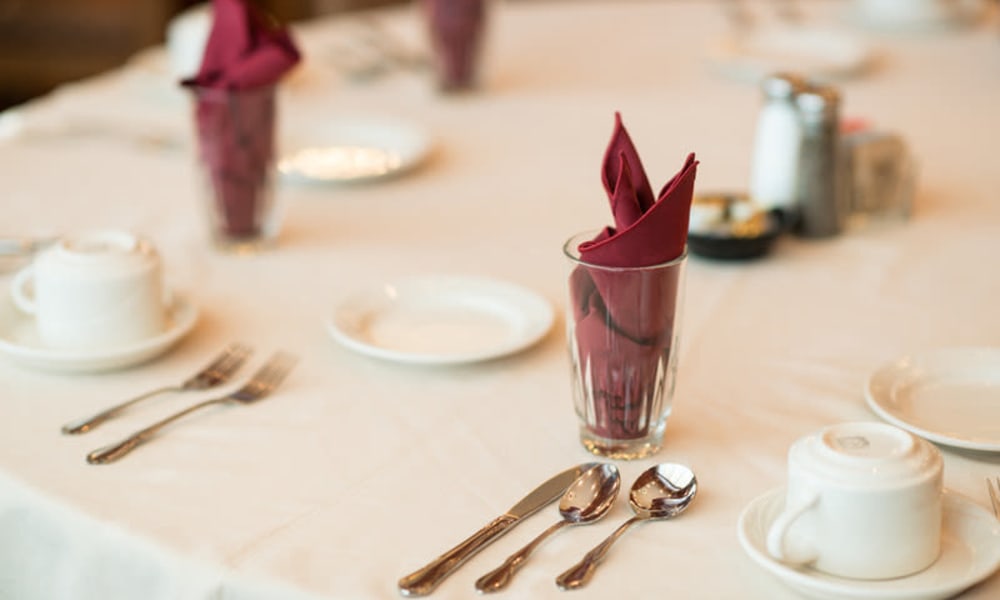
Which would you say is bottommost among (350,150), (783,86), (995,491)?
(995,491)


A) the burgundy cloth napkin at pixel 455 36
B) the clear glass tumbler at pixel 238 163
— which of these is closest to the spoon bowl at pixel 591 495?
the clear glass tumbler at pixel 238 163

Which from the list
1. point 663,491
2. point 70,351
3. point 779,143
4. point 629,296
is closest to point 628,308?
point 629,296

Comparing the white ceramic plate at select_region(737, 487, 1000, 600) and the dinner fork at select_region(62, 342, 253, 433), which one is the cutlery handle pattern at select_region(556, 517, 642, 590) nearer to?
the white ceramic plate at select_region(737, 487, 1000, 600)

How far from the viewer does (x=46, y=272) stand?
103 centimetres

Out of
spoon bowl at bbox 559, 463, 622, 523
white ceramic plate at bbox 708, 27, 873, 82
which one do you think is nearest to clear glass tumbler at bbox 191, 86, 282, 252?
spoon bowl at bbox 559, 463, 622, 523

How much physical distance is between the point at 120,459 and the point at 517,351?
36cm

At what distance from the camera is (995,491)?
82 cm

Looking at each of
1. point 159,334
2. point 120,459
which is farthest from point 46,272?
point 120,459

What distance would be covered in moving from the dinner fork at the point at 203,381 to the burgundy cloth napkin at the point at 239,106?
0.30 metres

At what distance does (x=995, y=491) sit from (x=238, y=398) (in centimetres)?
60

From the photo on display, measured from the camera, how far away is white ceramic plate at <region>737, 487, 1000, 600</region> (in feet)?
2.23

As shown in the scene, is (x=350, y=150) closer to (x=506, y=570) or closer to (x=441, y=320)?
(x=441, y=320)

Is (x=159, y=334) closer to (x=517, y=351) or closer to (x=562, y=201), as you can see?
(x=517, y=351)

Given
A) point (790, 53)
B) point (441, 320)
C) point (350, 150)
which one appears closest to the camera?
point (441, 320)
